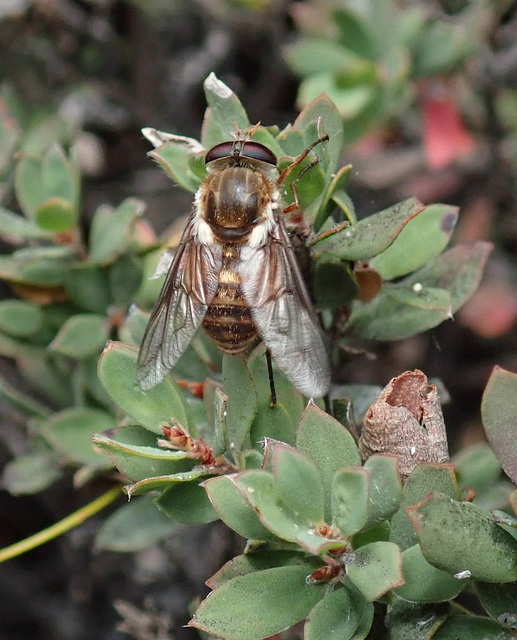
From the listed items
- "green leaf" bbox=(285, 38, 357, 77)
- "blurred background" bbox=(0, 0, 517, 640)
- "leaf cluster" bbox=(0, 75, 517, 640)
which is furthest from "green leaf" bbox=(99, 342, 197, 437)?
"green leaf" bbox=(285, 38, 357, 77)

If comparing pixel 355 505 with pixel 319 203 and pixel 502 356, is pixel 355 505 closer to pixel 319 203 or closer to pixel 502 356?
pixel 319 203

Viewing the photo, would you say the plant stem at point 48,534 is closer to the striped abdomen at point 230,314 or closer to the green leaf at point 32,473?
the green leaf at point 32,473

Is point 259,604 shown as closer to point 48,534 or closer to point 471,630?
point 471,630

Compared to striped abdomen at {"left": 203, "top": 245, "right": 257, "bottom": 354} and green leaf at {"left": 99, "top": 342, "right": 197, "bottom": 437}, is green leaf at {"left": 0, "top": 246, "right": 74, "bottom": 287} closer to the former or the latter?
striped abdomen at {"left": 203, "top": 245, "right": 257, "bottom": 354}

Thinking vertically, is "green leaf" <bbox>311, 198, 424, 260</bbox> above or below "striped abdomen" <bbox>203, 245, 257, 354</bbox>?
above

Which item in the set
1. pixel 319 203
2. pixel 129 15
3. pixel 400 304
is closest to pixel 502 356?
pixel 400 304

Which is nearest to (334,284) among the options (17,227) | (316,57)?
(17,227)

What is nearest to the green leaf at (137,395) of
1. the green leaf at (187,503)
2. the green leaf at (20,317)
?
the green leaf at (187,503)
